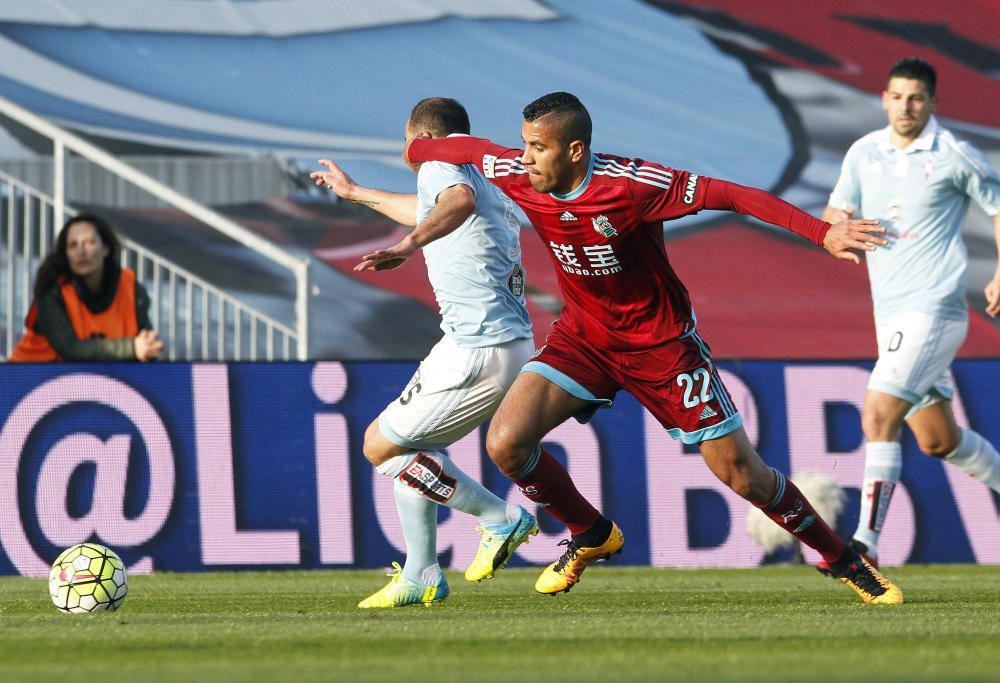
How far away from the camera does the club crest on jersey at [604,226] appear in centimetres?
549

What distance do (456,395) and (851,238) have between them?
5.42ft

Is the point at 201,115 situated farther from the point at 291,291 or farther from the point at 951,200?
the point at 951,200

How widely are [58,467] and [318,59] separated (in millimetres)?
7451

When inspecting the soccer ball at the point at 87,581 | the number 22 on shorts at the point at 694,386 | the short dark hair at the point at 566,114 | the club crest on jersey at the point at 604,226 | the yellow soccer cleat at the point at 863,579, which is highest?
the short dark hair at the point at 566,114

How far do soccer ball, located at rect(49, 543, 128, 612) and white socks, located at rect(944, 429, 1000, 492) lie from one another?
3.61 meters

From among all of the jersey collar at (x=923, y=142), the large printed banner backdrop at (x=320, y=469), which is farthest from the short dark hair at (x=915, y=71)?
the large printed banner backdrop at (x=320, y=469)

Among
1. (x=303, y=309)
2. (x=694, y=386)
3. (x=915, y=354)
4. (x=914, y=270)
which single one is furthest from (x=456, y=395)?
(x=303, y=309)

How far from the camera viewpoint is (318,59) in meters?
14.9

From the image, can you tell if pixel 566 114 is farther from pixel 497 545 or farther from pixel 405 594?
pixel 405 594

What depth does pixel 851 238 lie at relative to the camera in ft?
15.9

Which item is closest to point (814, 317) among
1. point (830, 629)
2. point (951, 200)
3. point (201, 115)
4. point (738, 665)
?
point (201, 115)

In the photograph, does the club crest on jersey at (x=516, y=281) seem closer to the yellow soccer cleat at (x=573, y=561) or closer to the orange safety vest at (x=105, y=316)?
the yellow soccer cleat at (x=573, y=561)

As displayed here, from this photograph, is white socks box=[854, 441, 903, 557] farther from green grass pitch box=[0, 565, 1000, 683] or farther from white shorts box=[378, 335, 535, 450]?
white shorts box=[378, 335, 535, 450]

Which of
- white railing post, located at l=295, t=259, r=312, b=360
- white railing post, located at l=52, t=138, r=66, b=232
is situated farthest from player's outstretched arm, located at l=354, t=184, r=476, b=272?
white railing post, located at l=52, t=138, r=66, b=232
